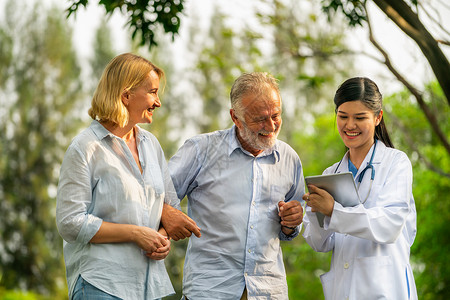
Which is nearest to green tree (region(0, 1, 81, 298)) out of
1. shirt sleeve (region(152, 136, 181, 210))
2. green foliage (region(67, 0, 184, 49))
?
green foliage (region(67, 0, 184, 49))

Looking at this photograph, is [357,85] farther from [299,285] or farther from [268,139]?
[299,285]

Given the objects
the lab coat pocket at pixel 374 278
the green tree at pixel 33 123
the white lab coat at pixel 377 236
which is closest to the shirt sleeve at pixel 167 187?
the white lab coat at pixel 377 236

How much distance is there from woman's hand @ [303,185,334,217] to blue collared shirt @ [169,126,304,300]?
16.5 inches

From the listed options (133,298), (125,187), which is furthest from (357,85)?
(133,298)

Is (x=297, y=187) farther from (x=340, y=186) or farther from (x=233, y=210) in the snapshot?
(x=340, y=186)

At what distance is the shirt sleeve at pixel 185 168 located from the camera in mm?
3686

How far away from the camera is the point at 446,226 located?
1631 cm

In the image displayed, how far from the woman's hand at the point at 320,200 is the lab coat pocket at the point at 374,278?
29 cm

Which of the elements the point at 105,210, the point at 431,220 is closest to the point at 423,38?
the point at 105,210

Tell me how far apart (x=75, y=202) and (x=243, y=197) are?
1.08 m

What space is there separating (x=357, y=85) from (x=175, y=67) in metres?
23.3

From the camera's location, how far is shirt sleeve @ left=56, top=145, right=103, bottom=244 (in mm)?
2822

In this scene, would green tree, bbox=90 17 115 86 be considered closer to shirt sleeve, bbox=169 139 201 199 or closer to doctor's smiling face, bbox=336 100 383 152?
shirt sleeve, bbox=169 139 201 199

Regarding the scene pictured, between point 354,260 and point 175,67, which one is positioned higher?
point 175,67
